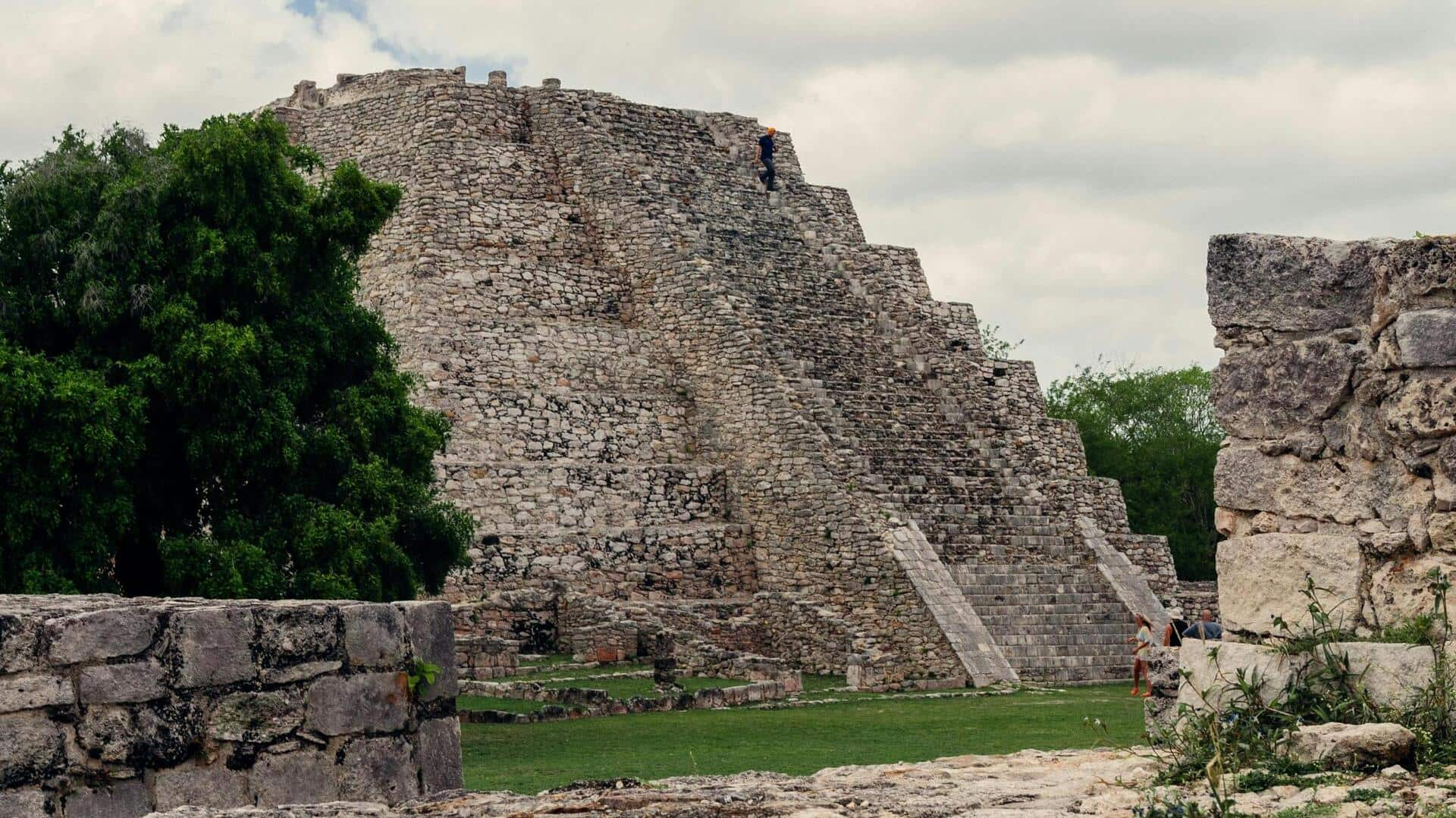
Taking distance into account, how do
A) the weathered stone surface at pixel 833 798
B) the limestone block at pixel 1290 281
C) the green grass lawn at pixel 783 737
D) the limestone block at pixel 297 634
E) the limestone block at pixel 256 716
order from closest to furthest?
the weathered stone surface at pixel 833 798 → the limestone block at pixel 1290 281 → the limestone block at pixel 256 716 → the limestone block at pixel 297 634 → the green grass lawn at pixel 783 737

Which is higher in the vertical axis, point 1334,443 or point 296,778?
point 1334,443

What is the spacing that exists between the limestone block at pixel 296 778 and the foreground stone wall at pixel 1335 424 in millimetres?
2775

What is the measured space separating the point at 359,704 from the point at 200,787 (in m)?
0.56

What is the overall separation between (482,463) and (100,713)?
1926 centimetres

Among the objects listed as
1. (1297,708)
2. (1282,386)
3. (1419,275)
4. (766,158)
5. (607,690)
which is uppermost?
(766,158)

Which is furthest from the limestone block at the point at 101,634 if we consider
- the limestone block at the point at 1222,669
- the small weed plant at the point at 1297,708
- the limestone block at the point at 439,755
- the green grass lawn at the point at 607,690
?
the green grass lawn at the point at 607,690

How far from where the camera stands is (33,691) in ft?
17.5

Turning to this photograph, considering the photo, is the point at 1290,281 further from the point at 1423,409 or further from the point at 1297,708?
the point at 1297,708

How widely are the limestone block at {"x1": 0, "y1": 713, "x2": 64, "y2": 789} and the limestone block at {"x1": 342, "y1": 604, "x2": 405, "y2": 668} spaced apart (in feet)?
3.05

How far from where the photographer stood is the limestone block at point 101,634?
5.38 m

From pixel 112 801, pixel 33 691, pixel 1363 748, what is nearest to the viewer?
pixel 1363 748

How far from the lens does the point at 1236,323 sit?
5.69 m

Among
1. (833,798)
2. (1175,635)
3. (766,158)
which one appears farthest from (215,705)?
(766,158)

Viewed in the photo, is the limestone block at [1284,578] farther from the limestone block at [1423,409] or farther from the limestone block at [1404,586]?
the limestone block at [1423,409]
